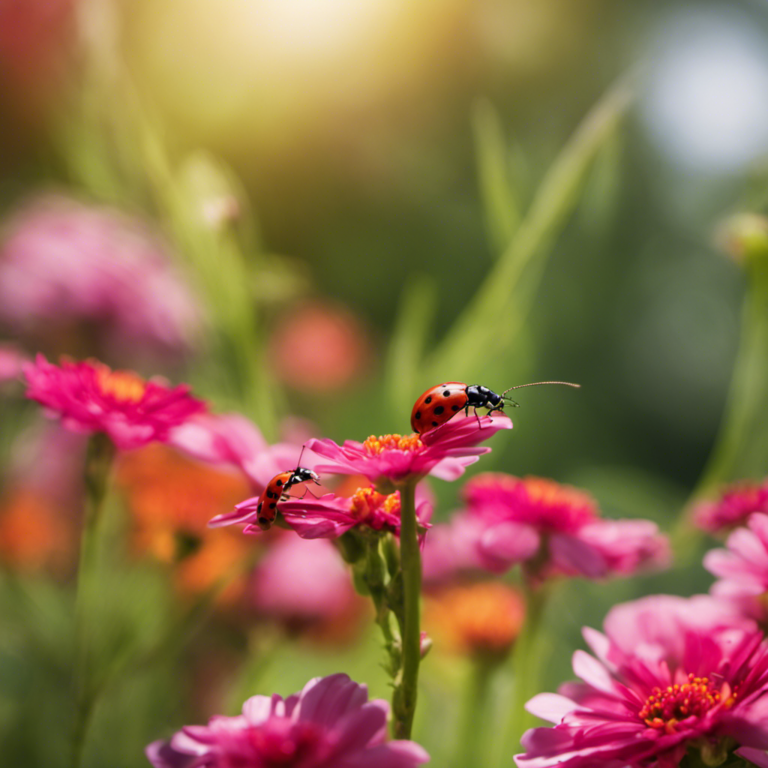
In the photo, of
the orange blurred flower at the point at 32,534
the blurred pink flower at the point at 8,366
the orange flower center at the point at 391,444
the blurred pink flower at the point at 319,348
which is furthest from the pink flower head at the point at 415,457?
the blurred pink flower at the point at 319,348

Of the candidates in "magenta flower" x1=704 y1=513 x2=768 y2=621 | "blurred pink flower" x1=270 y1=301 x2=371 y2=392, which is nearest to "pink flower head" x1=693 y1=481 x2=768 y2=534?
"magenta flower" x1=704 y1=513 x2=768 y2=621

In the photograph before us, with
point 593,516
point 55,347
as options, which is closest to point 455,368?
point 593,516

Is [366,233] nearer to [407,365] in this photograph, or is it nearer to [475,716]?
[407,365]

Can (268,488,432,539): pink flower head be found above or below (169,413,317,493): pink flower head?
below

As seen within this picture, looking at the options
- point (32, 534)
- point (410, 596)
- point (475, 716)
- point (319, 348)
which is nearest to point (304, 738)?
point (410, 596)

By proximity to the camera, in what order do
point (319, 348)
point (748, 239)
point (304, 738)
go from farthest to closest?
1. point (319, 348)
2. point (748, 239)
3. point (304, 738)

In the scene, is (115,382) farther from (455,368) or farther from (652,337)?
(652,337)

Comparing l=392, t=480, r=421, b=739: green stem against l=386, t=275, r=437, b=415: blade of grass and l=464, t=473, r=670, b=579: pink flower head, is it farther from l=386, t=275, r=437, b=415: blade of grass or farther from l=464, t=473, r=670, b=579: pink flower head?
l=386, t=275, r=437, b=415: blade of grass
